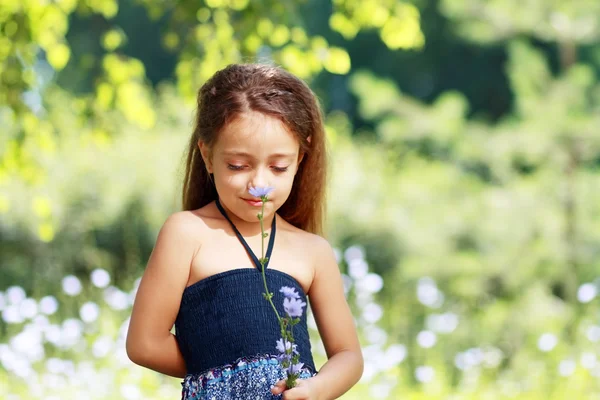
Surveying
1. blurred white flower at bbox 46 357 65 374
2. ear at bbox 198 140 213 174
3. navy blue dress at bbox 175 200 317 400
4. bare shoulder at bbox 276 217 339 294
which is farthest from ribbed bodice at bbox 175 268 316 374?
blurred white flower at bbox 46 357 65 374

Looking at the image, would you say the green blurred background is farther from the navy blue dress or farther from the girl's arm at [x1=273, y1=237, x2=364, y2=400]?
the navy blue dress

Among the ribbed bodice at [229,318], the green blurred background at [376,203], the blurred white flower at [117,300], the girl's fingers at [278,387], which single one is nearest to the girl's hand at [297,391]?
the girl's fingers at [278,387]

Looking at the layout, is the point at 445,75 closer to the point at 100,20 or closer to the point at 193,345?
the point at 100,20

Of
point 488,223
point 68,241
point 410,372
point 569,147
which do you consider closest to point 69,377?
point 410,372

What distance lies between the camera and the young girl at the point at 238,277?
1681mm

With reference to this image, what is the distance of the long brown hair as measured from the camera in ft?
5.75

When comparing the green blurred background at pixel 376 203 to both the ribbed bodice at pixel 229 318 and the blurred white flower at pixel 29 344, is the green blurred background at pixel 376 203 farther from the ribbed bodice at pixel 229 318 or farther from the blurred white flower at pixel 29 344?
the ribbed bodice at pixel 229 318

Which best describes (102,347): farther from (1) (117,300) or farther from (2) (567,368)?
(2) (567,368)

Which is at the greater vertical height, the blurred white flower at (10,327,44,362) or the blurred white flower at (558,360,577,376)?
the blurred white flower at (10,327,44,362)

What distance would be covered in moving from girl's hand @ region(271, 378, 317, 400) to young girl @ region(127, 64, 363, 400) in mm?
13

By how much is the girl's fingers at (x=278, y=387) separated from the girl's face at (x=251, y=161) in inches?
12.7

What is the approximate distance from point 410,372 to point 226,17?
2.32 m

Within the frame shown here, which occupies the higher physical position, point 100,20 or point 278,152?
point 100,20

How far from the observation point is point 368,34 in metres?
11.9
